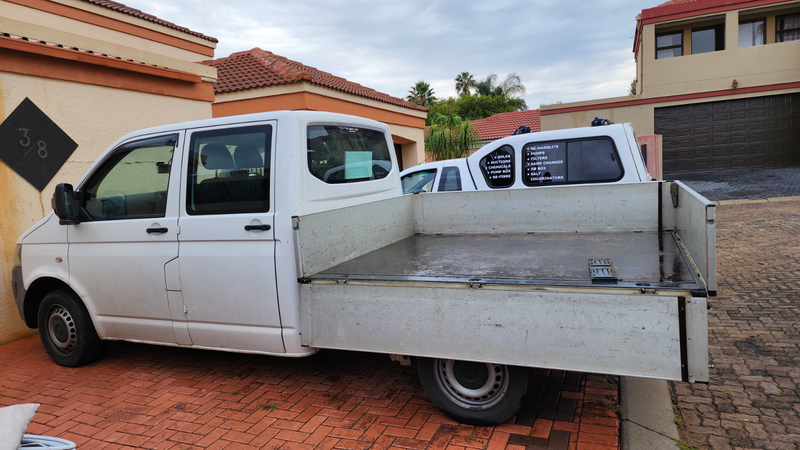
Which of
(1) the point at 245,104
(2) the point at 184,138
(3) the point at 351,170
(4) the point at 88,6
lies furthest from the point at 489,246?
(4) the point at 88,6

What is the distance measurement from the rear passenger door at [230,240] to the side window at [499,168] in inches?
167

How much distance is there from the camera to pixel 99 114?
6.59 m

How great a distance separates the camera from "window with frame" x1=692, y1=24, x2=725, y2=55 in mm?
19531

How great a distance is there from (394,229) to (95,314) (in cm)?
273

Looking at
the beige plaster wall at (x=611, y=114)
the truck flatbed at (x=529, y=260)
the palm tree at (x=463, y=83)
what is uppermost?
the palm tree at (x=463, y=83)

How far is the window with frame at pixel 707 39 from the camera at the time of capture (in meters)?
19.5

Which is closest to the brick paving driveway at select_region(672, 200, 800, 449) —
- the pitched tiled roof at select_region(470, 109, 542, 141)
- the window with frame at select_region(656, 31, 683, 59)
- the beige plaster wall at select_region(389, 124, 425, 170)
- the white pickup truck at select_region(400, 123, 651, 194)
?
the white pickup truck at select_region(400, 123, 651, 194)

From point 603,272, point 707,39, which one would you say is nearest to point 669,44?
point 707,39

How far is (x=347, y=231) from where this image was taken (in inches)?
159

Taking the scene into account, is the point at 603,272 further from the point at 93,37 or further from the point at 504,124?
the point at 504,124

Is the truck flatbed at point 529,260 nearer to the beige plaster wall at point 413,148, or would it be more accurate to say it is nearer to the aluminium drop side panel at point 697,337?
the aluminium drop side panel at point 697,337

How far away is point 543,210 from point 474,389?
7.12 feet

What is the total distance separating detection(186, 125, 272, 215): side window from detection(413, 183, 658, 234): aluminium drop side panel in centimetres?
200

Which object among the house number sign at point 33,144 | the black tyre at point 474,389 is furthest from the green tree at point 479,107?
the black tyre at point 474,389
